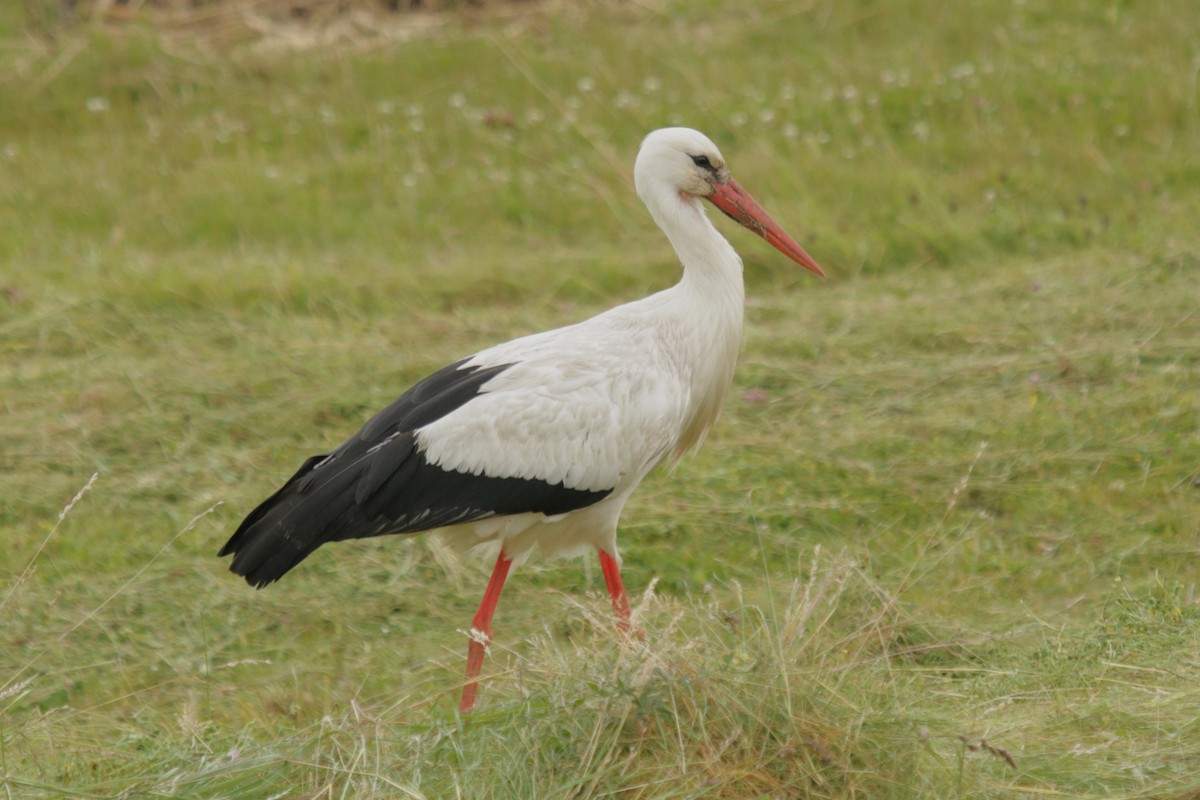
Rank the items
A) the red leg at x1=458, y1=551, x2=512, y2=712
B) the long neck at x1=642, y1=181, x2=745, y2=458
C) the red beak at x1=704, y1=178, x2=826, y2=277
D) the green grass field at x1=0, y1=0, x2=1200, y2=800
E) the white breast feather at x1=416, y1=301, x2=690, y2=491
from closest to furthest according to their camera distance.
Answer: the green grass field at x1=0, y1=0, x2=1200, y2=800 < the red leg at x1=458, y1=551, x2=512, y2=712 < the white breast feather at x1=416, y1=301, x2=690, y2=491 < the long neck at x1=642, y1=181, x2=745, y2=458 < the red beak at x1=704, y1=178, x2=826, y2=277

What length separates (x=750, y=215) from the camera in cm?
425

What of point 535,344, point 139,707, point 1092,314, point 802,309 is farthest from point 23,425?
point 1092,314

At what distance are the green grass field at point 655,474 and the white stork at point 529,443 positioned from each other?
0.84 ft

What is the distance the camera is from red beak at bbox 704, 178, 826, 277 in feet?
13.8

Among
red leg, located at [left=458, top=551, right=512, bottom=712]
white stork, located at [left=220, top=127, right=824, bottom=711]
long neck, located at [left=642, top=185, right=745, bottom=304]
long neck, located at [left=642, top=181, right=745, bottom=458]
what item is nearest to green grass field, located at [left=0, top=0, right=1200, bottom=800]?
red leg, located at [left=458, top=551, right=512, bottom=712]

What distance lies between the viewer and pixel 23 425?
5.39 m

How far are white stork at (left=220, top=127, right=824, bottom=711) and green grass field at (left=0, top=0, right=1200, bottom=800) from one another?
0.26 meters

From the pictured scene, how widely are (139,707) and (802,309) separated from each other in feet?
10.3

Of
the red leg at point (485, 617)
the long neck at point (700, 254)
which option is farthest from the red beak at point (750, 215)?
the red leg at point (485, 617)

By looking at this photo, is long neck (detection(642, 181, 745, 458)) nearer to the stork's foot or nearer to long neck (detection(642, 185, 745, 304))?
long neck (detection(642, 185, 745, 304))

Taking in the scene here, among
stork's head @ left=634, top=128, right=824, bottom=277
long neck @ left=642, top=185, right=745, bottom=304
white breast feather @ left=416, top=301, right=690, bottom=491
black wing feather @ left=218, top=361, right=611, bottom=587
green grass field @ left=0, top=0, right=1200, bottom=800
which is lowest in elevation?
green grass field @ left=0, top=0, right=1200, bottom=800

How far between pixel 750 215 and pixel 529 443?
2.99 ft

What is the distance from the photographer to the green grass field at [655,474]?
9.53 ft

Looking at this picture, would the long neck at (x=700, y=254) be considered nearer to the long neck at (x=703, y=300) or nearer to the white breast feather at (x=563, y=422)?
the long neck at (x=703, y=300)
